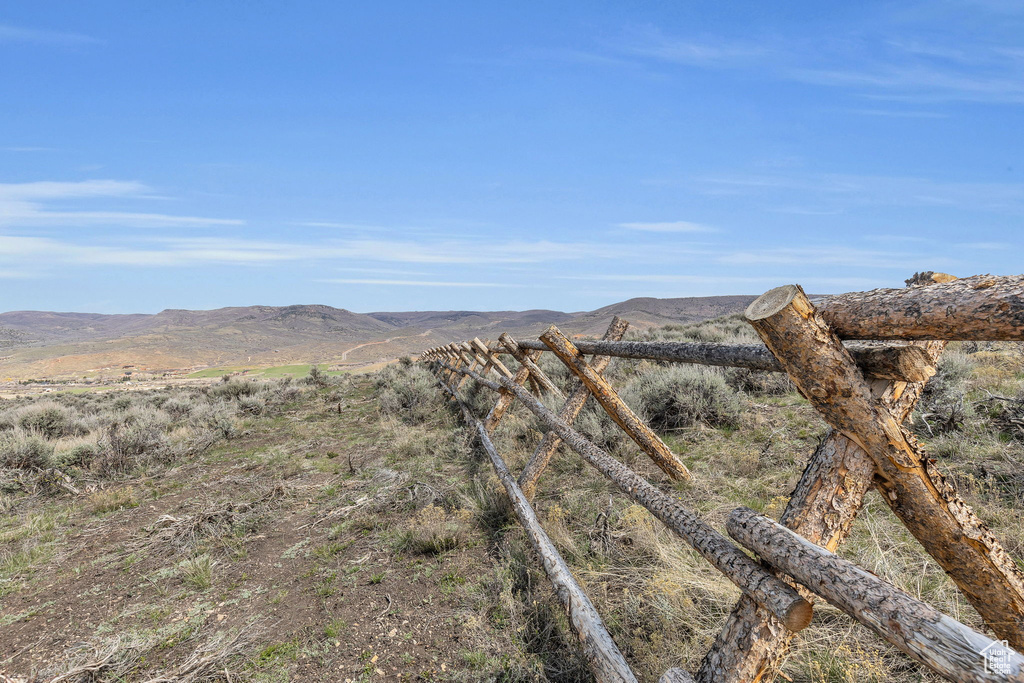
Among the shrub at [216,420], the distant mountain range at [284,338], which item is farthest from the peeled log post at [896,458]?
the distant mountain range at [284,338]

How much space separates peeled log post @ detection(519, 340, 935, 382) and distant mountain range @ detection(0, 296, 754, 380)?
27.7m

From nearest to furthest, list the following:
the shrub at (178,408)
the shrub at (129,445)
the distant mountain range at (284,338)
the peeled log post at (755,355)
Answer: the peeled log post at (755,355) → the shrub at (129,445) → the shrub at (178,408) → the distant mountain range at (284,338)

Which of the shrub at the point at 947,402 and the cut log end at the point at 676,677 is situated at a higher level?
the shrub at the point at 947,402

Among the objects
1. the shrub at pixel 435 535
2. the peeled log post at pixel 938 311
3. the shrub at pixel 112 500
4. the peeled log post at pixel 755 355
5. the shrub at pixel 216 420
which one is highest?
the peeled log post at pixel 938 311

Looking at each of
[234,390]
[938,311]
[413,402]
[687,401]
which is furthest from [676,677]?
[234,390]

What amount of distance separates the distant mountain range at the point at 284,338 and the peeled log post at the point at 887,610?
2937cm

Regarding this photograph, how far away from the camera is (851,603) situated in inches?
51.6

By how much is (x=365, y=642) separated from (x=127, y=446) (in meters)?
7.47

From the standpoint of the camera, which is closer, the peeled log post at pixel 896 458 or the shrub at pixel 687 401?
the peeled log post at pixel 896 458

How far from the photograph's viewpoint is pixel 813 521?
5.35 feet

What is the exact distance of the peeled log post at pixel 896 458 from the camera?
1.43 meters

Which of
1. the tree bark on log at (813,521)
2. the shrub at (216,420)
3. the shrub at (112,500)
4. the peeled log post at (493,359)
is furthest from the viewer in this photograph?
the shrub at (216,420)

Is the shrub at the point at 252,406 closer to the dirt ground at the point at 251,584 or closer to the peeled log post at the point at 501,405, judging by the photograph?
the dirt ground at the point at 251,584

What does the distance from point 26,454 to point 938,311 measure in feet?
35.9
